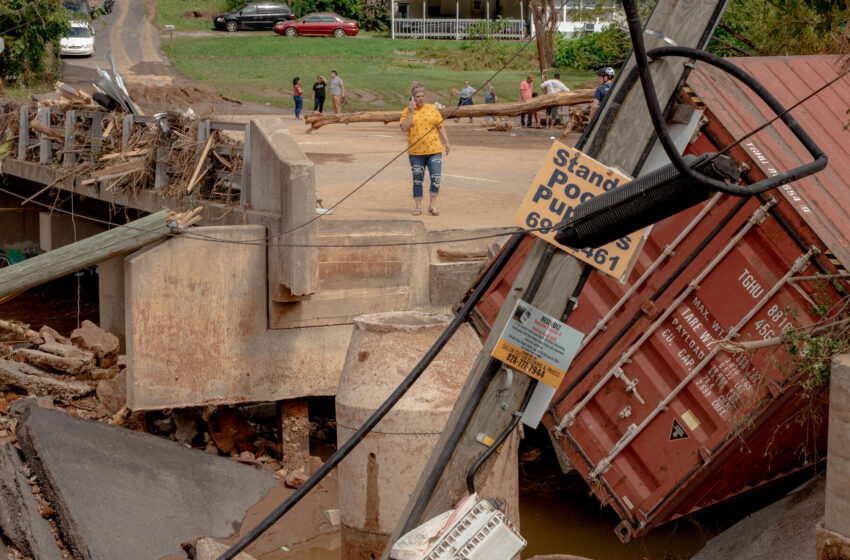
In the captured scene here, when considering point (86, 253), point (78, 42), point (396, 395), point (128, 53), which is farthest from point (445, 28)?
point (396, 395)

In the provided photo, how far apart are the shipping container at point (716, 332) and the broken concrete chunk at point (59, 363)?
6.84m

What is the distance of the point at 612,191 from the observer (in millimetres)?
4559

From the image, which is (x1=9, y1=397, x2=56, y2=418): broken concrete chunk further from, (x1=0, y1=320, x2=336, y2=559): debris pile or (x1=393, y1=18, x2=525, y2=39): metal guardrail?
(x1=393, y1=18, x2=525, y2=39): metal guardrail

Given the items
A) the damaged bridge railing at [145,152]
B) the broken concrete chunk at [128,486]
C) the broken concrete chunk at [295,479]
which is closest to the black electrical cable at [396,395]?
the broken concrete chunk at [128,486]

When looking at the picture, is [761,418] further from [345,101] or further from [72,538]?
[345,101]

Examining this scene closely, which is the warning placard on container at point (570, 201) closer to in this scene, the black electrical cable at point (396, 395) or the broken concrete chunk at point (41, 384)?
the black electrical cable at point (396, 395)

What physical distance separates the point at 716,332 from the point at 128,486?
5.79 m

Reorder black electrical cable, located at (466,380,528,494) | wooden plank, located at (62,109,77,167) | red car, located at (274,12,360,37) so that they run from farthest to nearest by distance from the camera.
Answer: red car, located at (274,12,360,37), wooden plank, located at (62,109,77,167), black electrical cable, located at (466,380,528,494)

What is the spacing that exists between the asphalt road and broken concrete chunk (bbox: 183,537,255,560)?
30.2 metres

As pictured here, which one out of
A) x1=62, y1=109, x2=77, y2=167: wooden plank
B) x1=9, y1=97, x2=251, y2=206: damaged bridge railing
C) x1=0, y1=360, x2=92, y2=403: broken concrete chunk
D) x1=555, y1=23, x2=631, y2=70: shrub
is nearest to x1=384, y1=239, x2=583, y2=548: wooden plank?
x1=9, y1=97, x2=251, y2=206: damaged bridge railing

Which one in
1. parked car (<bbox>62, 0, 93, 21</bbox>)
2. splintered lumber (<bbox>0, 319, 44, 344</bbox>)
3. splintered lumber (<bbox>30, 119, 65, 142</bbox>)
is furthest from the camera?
parked car (<bbox>62, 0, 93, 21</bbox>)

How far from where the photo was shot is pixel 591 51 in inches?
1617

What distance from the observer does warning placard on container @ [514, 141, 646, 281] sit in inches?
188

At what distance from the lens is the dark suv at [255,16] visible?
54406 millimetres
